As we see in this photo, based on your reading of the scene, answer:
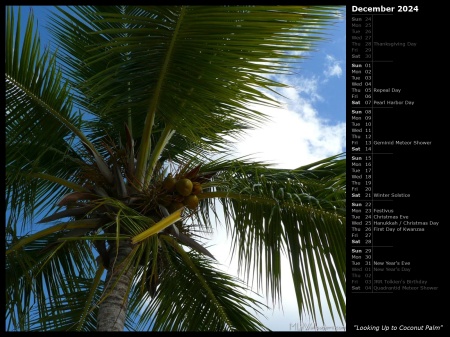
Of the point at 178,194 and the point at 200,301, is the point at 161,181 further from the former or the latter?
the point at 200,301

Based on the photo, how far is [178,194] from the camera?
3.66 metres

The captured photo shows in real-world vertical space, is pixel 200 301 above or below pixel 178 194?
below

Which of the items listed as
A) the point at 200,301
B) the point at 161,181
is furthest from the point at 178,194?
the point at 200,301

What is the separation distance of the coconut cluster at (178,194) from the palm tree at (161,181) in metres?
0.01

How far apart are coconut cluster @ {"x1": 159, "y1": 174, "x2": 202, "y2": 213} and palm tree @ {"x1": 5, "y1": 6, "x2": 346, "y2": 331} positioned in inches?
0.4

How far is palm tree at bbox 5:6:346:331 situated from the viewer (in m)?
3.29

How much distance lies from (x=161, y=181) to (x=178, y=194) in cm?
21

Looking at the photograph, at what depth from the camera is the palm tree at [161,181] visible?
3293 millimetres

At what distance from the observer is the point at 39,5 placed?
4012 millimetres
